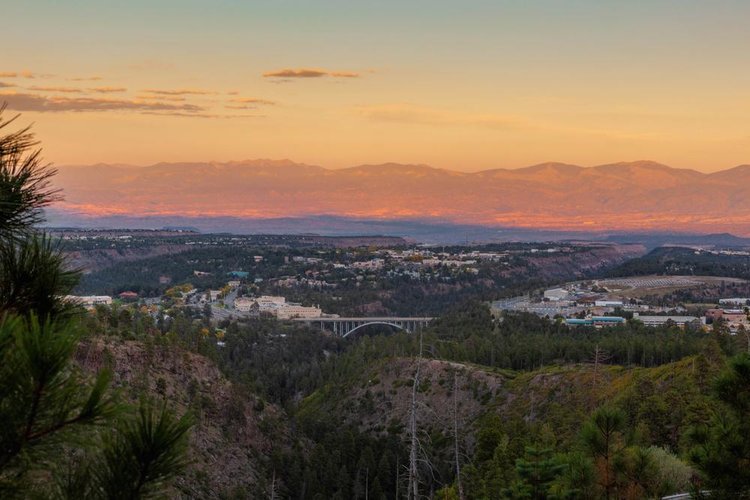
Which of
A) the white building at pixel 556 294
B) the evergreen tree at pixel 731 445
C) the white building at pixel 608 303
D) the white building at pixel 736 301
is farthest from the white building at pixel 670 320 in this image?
the evergreen tree at pixel 731 445

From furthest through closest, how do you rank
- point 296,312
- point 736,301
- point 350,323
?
point 296,312 < point 350,323 < point 736,301

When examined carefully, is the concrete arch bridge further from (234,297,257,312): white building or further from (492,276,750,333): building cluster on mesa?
(492,276,750,333): building cluster on mesa

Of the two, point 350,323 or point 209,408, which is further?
point 350,323

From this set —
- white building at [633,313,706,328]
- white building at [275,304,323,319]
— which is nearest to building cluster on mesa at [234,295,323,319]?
white building at [275,304,323,319]

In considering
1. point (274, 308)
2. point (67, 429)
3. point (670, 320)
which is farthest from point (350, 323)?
point (67, 429)

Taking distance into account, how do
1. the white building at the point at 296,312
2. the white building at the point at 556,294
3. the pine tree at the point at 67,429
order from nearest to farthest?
the pine tree at the point at 67,429 < the white building at the point at 296,312 < the white building at the point at 556,294

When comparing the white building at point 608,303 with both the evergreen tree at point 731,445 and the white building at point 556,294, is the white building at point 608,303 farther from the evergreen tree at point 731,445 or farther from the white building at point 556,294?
the evergreen tree at point 731,445

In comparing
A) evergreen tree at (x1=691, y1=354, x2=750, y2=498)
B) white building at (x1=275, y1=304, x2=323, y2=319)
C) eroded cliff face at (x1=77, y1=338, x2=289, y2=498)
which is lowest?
white building at (x1=275, y1=304, x2=323, y2=319)

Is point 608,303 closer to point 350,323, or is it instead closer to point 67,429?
point 350,323
